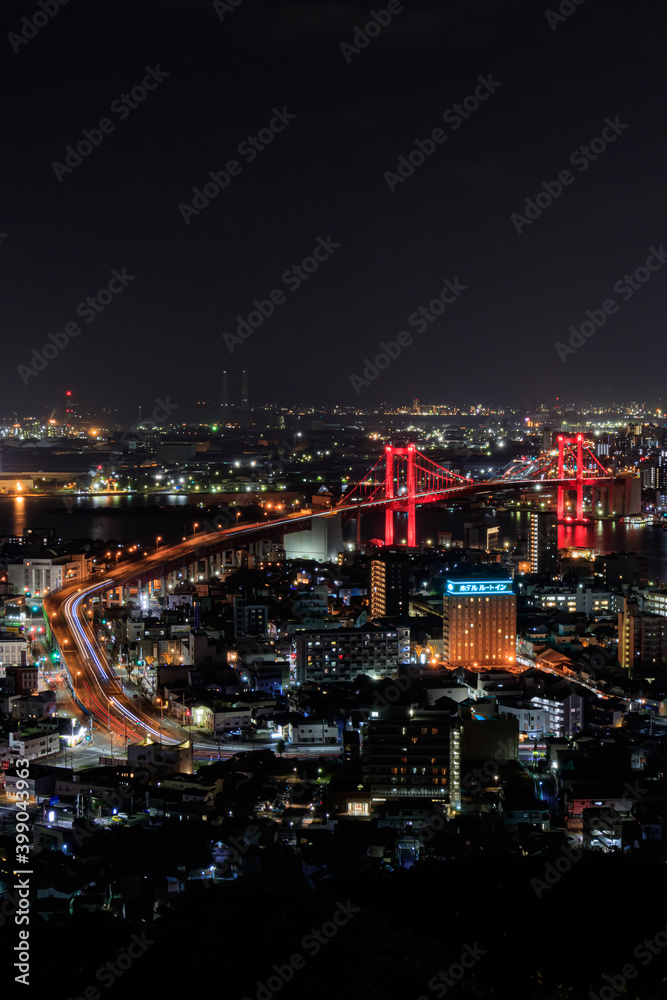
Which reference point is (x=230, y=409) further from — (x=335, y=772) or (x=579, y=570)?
(x=335, y=772)

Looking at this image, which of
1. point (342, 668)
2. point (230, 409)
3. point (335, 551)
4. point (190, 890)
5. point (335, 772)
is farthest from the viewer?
point (230, 409)

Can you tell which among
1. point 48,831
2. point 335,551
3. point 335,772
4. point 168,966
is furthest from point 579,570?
point 168,966

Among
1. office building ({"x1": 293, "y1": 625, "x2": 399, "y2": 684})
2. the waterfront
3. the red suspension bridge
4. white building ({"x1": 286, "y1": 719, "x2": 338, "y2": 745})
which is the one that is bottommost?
white building ({"x1": 286, "y1": 719, "x2": 338, "y2": 745})

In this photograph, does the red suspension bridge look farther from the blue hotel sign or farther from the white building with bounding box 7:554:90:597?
the blue hotel sign

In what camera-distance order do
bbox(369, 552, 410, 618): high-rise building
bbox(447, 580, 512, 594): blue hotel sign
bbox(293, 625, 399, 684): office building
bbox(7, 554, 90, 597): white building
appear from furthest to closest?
bbox(7, 554, 90, 597): white building, bbox(369, 552, 410, 618): high-rise building, bbox(447, 580, 512, 594): blue hotel sign, bbox(293, 625, 399, 684): office building

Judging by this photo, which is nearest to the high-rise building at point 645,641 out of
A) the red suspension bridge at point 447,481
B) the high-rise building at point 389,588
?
the high-rise building at point 389,588

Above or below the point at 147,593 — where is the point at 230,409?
above

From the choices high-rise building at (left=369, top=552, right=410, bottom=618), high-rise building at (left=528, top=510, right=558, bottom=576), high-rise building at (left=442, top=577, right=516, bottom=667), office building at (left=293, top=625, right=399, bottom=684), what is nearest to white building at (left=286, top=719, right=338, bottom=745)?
office building at (left=293, top=625, right=399, bottom=684)
